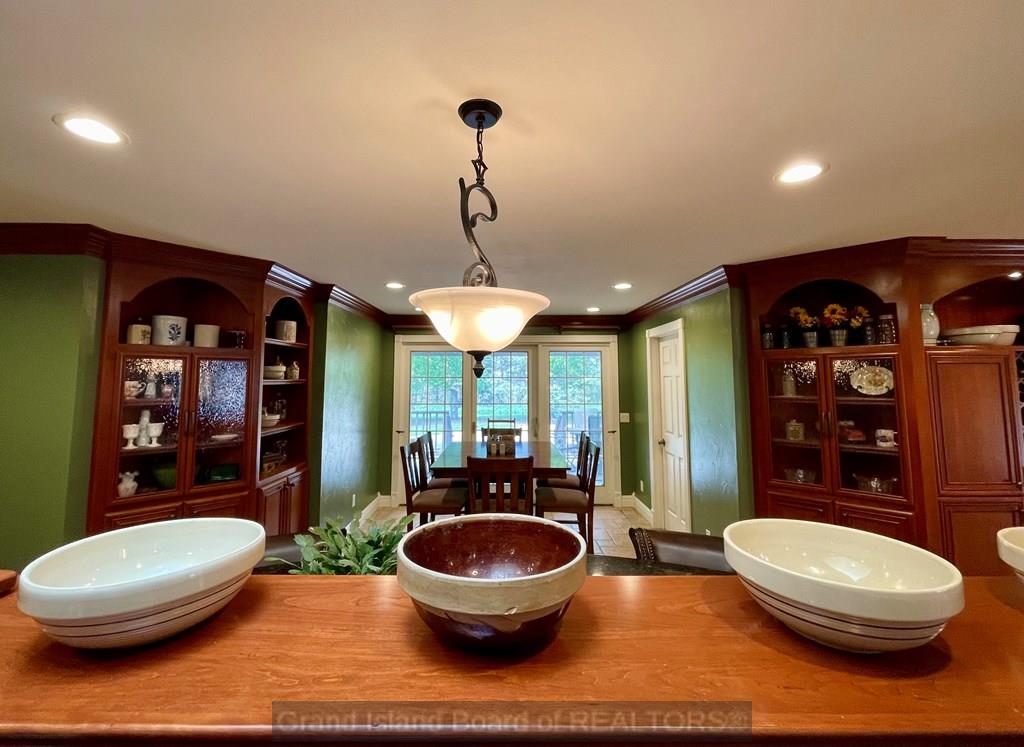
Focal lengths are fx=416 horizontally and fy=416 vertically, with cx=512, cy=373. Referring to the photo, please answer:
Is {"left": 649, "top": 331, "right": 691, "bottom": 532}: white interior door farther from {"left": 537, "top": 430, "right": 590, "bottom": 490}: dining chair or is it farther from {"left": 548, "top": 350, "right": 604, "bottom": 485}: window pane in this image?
{"left": 537, "top": 430, "right": 590, "bottom": 490}: dining chair

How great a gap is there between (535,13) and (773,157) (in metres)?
1.09

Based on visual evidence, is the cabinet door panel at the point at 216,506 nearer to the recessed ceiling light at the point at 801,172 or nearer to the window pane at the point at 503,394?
the window pane at the point at 503,394

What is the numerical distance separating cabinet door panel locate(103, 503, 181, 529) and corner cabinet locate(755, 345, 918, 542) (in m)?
3.77

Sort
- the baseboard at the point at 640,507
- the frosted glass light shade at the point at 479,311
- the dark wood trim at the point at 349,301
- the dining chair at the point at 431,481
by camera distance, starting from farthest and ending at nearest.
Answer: the baseboard at the point at 640,507 → the dining chair at the point at 431,481 → the dark wood trim at the point at 349,301 → the frosted glass light shade at the point at 479,311

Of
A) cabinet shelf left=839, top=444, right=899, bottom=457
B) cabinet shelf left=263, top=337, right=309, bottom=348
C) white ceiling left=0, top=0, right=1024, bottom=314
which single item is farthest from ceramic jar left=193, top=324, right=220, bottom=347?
cabinet shelf left=839, top=444, right=899, bottom=457

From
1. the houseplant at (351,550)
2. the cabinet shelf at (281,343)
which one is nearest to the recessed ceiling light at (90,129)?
the houseplant at (351,550)

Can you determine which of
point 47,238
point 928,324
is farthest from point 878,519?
point 47,238

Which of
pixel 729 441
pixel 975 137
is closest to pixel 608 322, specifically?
pixel 729 441

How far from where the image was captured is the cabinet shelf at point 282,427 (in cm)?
304

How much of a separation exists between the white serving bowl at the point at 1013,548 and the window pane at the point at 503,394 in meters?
4.35

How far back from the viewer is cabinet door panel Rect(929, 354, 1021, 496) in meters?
2.40

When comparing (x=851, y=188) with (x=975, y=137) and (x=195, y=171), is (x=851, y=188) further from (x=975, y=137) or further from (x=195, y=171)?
(x=195, y=171)

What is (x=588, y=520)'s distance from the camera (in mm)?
3223

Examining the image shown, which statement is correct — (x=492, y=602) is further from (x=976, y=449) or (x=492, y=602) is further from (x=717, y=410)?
(x=976, y=449)
